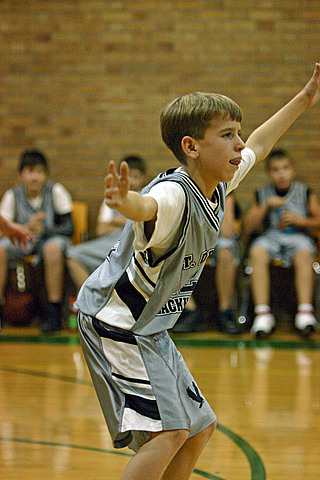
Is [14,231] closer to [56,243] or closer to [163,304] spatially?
[163,304]

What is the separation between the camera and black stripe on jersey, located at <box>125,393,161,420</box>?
1.85 metres

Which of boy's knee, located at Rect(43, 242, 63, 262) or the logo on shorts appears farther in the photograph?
boy's knee, located at Rect(43, 242, 63, 262)

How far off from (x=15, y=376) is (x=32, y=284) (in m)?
2.17

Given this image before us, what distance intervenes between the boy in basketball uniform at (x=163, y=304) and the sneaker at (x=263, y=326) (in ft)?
11.0

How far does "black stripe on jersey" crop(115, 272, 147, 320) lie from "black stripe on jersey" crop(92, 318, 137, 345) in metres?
0.06

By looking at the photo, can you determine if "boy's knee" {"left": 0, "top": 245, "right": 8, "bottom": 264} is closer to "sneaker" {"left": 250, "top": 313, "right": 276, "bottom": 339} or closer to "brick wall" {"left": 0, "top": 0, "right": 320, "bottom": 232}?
"brick wall" {"left": 0, "top": 0, "right": 320, "bottom": 232}

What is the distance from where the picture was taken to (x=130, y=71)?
6816 mm

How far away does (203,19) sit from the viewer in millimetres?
6703

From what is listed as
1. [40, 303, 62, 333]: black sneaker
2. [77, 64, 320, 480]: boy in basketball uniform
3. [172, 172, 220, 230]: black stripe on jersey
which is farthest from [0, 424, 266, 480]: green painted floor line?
[40, 303, 62, 333]: black sneaker

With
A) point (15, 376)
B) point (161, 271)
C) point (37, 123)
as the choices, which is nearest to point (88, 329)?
point (161, 271)

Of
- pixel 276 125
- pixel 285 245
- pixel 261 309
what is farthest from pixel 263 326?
pixel 276 125

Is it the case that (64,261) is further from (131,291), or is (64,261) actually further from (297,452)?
(131,291)

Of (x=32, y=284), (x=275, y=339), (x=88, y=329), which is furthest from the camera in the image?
(x=32, y=284)

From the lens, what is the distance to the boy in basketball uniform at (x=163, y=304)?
184 centimetres
